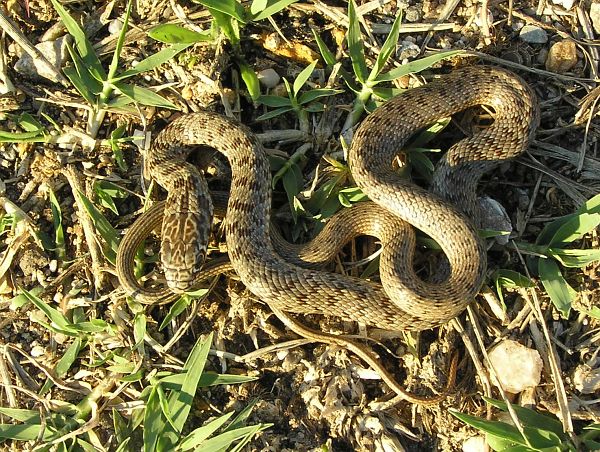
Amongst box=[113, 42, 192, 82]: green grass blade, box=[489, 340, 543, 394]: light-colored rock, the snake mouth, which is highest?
box=[113, 42, 192, 82]: green grass blade

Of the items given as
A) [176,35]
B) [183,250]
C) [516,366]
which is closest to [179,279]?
[183,250]

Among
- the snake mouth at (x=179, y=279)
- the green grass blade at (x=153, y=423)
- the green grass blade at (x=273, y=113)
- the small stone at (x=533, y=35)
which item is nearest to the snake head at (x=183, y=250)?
the snake mouth at (x=179, y=279)

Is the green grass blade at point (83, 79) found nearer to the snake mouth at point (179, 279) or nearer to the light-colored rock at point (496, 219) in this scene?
the snake mouth at point (179, 279)

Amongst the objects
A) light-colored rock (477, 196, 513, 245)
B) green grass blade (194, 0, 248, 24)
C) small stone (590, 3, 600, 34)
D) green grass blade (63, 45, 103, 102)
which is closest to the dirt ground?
small stone (590, 3, 600, 34)

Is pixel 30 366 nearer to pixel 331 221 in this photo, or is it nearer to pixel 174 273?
pixel 174 273

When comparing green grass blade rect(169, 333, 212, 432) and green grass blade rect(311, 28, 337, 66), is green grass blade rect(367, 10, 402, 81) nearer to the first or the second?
green grass blade rect(311, 28, 337, 66)

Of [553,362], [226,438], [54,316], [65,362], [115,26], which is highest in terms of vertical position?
[115,26]

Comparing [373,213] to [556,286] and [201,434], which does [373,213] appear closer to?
[556,286]
